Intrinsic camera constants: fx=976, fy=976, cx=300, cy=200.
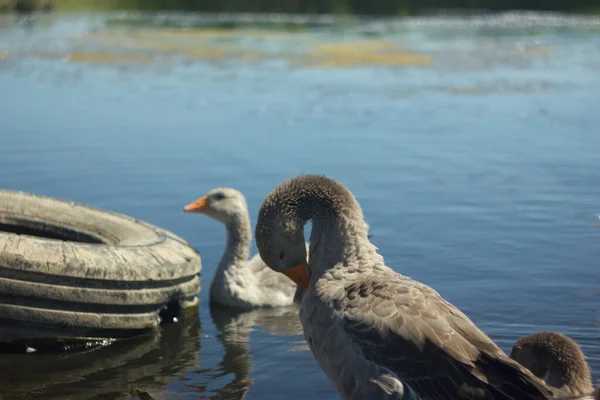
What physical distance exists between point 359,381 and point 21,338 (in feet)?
12.4

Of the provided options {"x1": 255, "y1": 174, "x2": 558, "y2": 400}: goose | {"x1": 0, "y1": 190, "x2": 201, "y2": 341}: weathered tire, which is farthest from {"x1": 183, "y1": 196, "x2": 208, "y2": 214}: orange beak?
{"x1": 255, "y1": 174, "x2": 558, "y2": 400}: goose

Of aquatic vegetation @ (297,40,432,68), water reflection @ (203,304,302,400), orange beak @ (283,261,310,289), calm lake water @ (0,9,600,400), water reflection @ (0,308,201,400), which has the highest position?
aquatic vegetation @ (297,40,432,68)

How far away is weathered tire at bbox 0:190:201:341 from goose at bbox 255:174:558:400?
2616 mm

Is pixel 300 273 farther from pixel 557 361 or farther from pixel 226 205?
pixel 226 205

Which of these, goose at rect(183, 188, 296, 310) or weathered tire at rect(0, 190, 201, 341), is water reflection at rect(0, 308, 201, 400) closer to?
weathered tire at rect(0, 190, 201, 341)

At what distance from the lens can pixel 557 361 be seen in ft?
22.1

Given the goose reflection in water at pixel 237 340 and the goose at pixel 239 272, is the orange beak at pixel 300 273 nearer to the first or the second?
the goose reflection in water at pixel 237 340

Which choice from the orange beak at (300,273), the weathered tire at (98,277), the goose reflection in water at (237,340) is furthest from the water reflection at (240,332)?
the orange beak at (300,273)

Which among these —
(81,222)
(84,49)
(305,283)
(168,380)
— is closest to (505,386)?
(305,283)

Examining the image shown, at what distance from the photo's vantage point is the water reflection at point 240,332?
7906 millimetres

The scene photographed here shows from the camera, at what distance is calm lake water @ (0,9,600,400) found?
8.59m

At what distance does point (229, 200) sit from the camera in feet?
36.0

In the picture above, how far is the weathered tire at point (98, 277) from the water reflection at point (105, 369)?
9.7 inches

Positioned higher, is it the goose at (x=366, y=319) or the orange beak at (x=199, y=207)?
the goose at (x=366, y=319)
